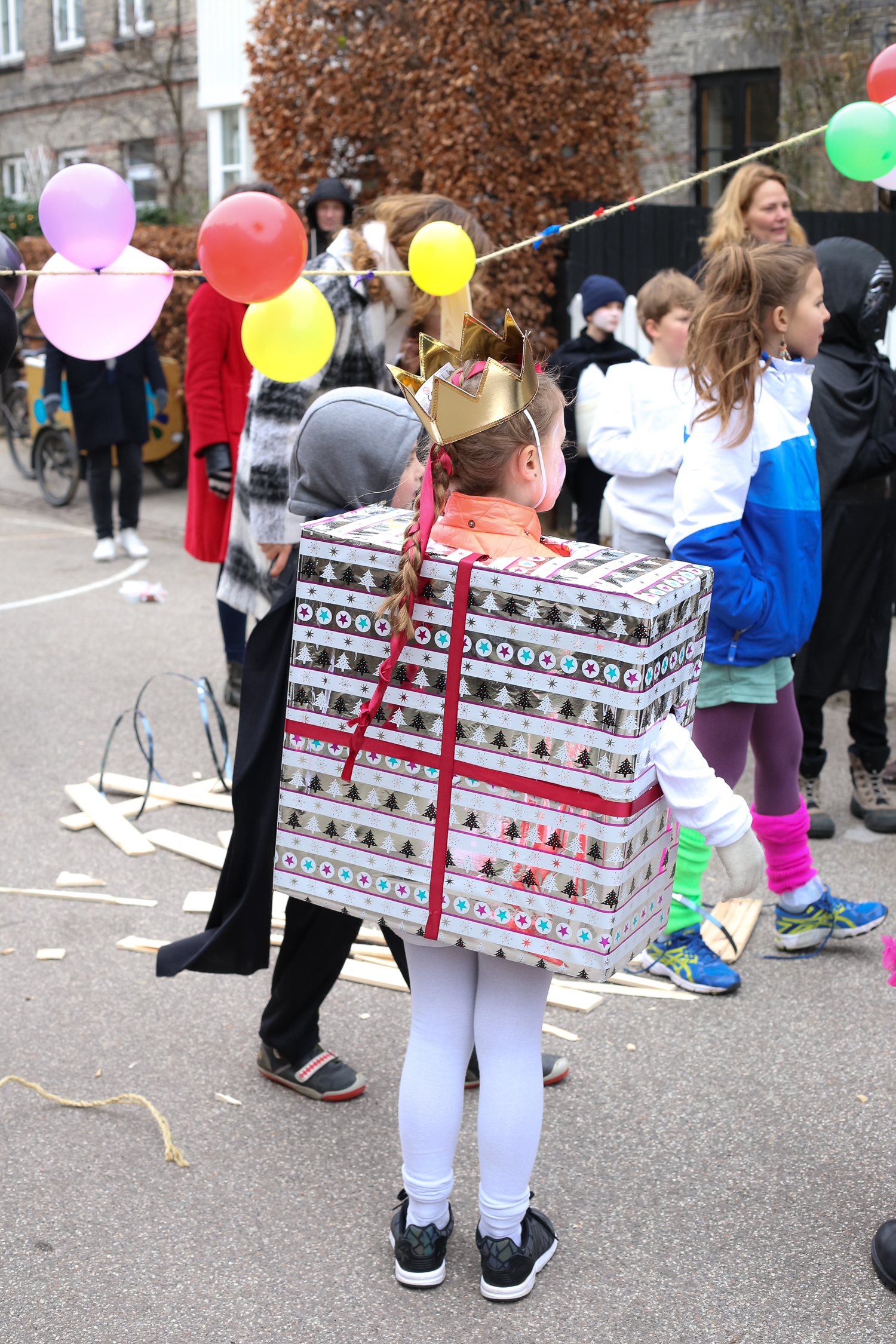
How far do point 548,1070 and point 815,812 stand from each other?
2.05m

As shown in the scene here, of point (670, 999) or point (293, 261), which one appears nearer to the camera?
point (293, 261)

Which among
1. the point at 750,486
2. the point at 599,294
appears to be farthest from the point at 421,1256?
the point at 599,294

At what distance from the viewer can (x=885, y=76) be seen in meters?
3.82

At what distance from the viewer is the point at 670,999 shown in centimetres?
362

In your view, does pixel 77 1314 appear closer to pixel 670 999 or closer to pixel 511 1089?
pixel 511 1089

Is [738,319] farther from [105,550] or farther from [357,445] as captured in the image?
[105,550]

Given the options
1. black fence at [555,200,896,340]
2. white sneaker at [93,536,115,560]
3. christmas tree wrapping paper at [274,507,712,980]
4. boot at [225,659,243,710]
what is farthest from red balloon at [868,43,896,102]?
white sneaker at [93,536,115,560]

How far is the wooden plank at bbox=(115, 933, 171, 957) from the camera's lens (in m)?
3.87

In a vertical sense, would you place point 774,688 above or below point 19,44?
below

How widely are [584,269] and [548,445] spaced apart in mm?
7638

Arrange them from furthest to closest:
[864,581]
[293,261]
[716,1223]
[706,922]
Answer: [864,581]
[706,922]
[293,261]
[716,1223]

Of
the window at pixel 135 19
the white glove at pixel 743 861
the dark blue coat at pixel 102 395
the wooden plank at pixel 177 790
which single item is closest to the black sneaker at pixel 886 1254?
the white glove at pixel 743 861

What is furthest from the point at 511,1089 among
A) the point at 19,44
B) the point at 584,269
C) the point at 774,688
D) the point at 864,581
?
the point at 19,44

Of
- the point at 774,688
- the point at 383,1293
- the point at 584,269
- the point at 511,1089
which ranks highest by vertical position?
the point at 584,269
